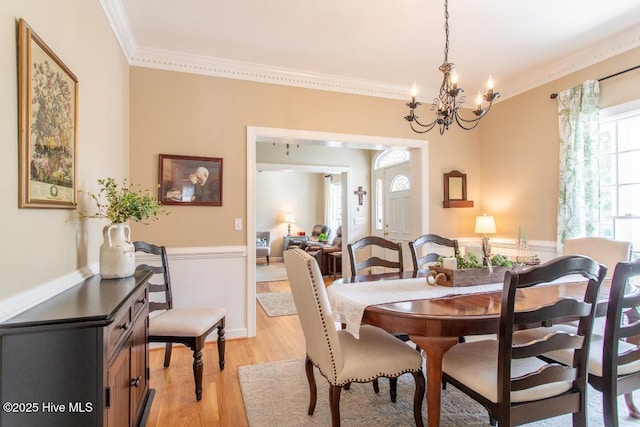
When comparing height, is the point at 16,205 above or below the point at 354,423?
above

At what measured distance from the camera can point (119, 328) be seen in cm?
133

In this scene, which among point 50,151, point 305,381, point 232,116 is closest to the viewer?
point 50,151

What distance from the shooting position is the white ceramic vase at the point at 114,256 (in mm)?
1813

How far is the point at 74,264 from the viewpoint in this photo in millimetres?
1759

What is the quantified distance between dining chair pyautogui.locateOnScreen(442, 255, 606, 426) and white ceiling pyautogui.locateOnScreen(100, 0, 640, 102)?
2.11 m

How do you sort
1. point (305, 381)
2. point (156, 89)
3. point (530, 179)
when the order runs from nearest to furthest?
point (305, 381)
point (156, 89)
point (530, 179)

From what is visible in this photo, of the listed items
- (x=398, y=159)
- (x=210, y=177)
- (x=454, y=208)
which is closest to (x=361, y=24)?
(x=210, y=177)

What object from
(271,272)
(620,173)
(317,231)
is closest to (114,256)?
(620,173)

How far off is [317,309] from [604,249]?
7.72 feet

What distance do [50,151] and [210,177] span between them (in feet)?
5.92

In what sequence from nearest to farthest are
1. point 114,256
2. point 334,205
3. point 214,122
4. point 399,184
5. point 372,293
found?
point 114,256
point 372,293
point 214,122
point 399,184
point 334,205

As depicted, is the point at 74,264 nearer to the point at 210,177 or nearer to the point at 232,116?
the point at 210,177

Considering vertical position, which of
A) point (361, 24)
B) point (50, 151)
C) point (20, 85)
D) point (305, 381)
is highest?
point (361, 24)

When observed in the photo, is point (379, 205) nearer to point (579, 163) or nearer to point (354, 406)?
point (579, 163)
